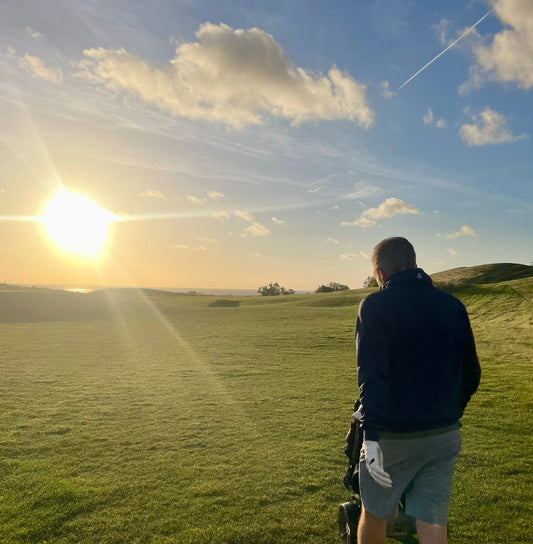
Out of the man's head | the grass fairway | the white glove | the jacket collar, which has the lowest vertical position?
the grass fairway

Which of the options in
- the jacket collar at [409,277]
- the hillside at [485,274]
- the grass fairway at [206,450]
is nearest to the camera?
the jacket collar at [409,277]

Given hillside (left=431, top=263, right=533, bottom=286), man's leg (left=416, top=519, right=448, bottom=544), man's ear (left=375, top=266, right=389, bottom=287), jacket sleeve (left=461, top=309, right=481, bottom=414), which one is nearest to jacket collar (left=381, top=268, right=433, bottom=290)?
man's ear (left=375, top=266, right=389, bottom=287)

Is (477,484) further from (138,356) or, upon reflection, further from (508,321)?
(508,321)

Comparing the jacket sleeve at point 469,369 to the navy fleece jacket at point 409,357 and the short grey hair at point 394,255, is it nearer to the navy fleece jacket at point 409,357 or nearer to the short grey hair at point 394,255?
the navy fleece jacket at point 409,357

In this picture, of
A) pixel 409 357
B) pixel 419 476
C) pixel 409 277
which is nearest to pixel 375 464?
pixel 419 476

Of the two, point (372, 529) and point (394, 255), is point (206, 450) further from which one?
point (394, 255)

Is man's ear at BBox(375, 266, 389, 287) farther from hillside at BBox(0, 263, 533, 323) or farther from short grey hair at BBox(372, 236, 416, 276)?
hillside at BBox(0, 263, 533, 323)

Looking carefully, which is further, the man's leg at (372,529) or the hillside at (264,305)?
the hillside at (264,305)

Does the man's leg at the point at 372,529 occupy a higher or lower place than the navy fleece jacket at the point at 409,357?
lower

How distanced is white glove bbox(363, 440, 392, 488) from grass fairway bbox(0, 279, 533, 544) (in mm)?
2374

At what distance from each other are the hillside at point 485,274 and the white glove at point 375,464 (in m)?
56.7

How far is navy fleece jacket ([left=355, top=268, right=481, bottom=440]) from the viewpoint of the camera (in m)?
3.34

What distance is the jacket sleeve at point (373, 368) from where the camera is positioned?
3.37 metres

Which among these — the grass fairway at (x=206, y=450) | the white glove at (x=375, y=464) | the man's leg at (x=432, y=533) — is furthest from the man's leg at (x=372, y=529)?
the grass fairway at (x=206, y=450)
